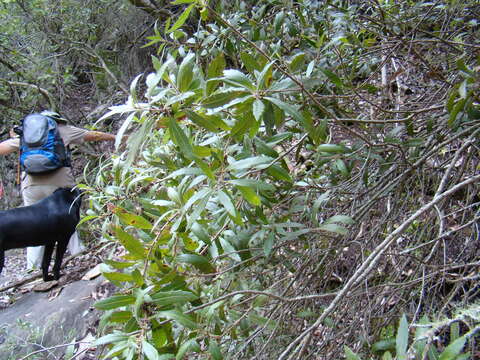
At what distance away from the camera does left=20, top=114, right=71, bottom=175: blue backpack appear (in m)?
4.85

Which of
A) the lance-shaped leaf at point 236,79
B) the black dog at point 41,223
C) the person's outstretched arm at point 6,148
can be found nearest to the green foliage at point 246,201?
the lance-shaped leaf at point 236,79

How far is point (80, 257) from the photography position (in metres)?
6.05

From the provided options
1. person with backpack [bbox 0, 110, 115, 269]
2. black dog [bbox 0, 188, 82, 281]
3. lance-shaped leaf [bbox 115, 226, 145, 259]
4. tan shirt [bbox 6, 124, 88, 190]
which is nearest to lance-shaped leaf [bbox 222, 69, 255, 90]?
lance-shaped leaf [bbox 115, 226, 145, 259]

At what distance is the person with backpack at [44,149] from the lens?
4.89 meters

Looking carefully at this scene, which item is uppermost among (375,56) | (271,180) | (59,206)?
(375,56)

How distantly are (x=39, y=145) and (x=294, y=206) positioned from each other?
160 inches

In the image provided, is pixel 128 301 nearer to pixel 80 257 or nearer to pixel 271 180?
pixel 271 180

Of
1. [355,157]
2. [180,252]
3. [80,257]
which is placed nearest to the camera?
[180,252]

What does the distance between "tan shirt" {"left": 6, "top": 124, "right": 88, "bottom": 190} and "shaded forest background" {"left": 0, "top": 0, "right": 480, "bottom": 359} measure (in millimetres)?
2785

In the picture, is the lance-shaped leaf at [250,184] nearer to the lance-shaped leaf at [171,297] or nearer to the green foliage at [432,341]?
the lance-shaped leaf at [171,297]

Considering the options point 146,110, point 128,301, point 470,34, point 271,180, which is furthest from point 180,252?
point 470,34

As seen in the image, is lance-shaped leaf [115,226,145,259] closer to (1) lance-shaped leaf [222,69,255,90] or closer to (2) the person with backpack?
(1) lance-shaped leaf [222,69,255,90]

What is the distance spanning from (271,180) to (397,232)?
706mm

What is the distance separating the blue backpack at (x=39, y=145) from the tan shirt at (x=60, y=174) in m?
0.14
